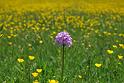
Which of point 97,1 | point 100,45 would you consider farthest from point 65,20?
point 97,1

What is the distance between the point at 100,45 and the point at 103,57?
1260mm

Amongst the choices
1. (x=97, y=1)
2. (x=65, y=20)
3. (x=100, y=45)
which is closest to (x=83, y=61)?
(x=100, y=45)

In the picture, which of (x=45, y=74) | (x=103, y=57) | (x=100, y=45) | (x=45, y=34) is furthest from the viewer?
(x=45, y=34)

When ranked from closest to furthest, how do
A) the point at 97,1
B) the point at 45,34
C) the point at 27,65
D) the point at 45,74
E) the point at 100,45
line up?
the point at 45,74 → the point at 27,65 → the point at 100,45 → the point at 45,34 → the point at 97,1

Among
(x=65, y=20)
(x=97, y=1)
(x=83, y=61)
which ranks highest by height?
(x=83, y=61)

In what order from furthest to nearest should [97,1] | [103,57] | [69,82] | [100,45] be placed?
1. [97,1]
2. [100,45]
3. [103,57]
4. [69,82]

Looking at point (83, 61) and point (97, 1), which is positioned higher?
point (83, 61)

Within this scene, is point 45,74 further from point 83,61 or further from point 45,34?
point 45,34

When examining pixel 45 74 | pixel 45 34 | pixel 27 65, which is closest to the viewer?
pixel 45 74

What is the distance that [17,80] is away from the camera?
16.9 feet

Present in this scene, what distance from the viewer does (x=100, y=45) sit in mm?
8141

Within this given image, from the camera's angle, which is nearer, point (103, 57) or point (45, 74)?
point (45, 74)

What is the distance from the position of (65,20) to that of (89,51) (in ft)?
17.9

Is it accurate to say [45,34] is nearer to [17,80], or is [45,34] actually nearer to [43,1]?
[17,80]
